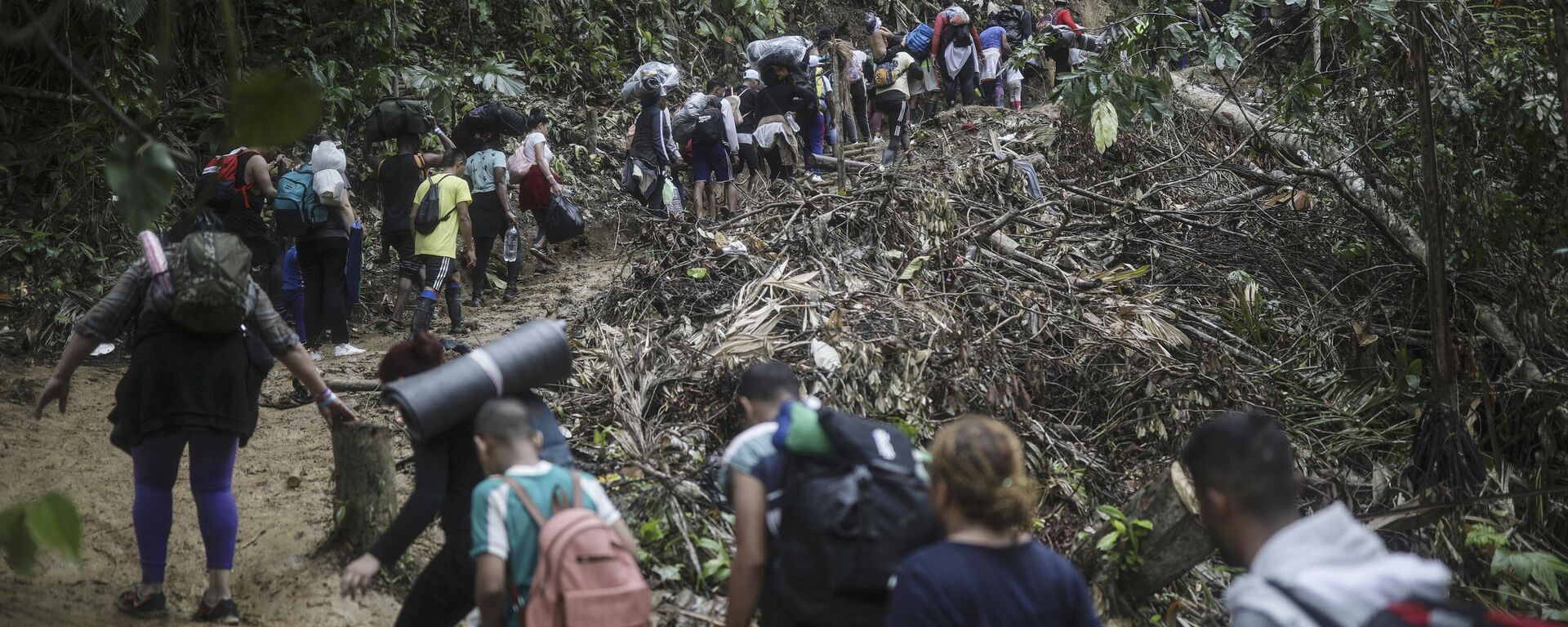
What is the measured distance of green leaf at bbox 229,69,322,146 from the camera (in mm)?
1756

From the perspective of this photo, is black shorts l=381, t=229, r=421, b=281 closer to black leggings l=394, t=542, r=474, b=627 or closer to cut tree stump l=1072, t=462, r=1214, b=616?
black leggings l=394, t=542, r=474, b=627

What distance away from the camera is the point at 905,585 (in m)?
2.44

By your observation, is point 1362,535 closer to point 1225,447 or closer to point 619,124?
point 1225,447

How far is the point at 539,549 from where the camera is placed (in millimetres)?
2859

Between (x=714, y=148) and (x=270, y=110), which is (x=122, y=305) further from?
(x=714, y=148)

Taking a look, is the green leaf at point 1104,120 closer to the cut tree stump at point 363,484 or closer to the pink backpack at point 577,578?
the cut tree stump at point 363,484

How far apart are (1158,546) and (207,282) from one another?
3.92 m

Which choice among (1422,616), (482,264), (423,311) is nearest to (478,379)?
(1422,616)

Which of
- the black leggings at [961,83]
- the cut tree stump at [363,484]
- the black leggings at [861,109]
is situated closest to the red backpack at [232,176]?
the cut tree stump at [363,484]

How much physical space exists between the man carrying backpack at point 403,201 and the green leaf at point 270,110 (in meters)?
7.26

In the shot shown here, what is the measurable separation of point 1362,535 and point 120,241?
9792mm

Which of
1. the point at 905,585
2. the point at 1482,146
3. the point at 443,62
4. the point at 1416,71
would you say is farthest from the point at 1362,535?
the point at 443,62

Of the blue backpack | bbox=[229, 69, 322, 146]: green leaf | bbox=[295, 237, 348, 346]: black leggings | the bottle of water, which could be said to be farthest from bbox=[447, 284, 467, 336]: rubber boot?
bbox=[229, 69, 322, 146]: green leaf

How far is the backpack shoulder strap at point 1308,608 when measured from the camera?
2086 mm
